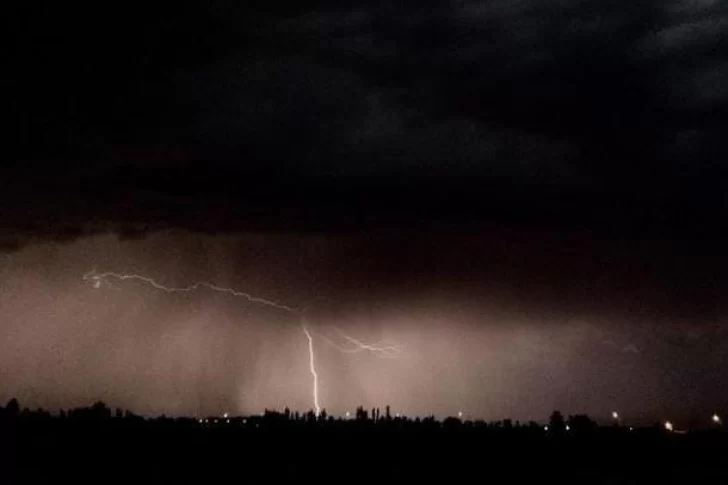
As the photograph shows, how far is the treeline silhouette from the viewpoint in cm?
4606

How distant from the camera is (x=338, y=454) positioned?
56.3 meters

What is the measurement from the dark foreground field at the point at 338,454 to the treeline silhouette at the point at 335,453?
0.07 meters

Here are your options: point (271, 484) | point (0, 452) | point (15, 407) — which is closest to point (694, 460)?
point (271, 484)

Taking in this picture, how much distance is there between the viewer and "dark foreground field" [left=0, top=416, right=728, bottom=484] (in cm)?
4572

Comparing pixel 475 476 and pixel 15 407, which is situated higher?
pixel 15 407

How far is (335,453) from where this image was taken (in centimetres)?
5684

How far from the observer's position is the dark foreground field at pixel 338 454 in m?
45.7

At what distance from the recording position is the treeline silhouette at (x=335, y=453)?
46062mm

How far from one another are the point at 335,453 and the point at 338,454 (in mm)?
537

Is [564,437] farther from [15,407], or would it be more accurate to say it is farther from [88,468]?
[15,407]

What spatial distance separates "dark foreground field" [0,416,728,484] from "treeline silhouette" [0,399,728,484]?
7 centimetres

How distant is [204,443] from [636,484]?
27.5 m

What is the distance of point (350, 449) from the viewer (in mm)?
58781

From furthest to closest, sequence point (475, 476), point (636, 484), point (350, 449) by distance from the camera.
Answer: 1. point (350, 449)
2. point (475, 476)
3. point (636, 484)
